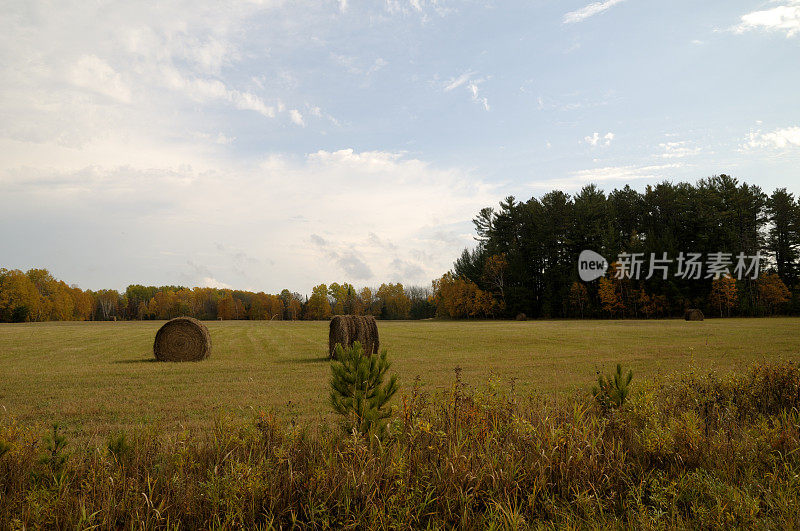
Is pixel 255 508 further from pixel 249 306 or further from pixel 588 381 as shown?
pixel 249 306

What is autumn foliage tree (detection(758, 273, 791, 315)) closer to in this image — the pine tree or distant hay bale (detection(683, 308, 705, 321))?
distant hay bale (detection(683, 308, 705, 321))

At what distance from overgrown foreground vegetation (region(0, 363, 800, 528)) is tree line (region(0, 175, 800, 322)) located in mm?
58108

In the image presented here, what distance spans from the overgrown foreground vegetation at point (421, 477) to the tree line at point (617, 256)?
5811 cm

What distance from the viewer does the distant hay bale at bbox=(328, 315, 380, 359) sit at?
1889cm

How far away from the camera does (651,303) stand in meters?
56.4

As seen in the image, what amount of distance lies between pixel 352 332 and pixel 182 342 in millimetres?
6853

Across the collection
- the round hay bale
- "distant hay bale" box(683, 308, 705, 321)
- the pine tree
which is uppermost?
the pine tree

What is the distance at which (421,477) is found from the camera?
406 centimetres

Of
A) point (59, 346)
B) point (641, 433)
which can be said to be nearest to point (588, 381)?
point (641, 433)

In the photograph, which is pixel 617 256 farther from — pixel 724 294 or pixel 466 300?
pixel 466 300

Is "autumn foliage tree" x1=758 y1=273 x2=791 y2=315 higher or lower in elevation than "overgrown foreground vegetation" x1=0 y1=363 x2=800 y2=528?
higher

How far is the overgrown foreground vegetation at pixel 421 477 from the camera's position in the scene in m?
3.66

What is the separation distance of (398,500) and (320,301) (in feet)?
352

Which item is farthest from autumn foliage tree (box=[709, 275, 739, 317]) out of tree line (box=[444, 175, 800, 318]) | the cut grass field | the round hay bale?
the round hay bale
